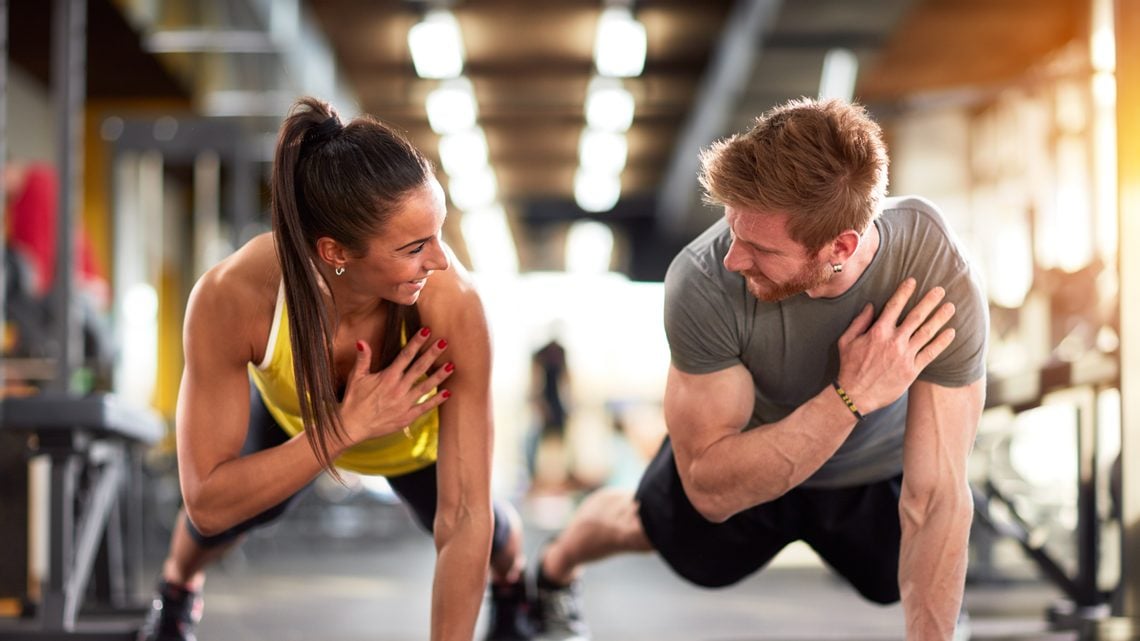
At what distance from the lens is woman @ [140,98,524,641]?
5.73 feet

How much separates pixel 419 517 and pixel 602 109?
312 inches

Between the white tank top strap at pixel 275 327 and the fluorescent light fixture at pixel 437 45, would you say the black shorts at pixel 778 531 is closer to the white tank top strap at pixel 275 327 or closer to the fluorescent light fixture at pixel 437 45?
the white tank top strap at pixel 275 327

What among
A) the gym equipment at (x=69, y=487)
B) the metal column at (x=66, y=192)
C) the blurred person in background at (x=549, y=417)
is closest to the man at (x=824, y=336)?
the gym equipment at (x=69, y=487)

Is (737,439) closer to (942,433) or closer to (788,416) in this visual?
(788,416)

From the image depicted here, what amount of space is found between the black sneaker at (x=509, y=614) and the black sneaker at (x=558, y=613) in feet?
0.09

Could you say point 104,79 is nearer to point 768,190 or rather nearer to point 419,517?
point 419,517

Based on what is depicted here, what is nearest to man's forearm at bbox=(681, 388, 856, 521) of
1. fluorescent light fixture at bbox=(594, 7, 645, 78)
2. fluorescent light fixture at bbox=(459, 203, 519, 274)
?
fluorescent light fixture at bbox=(594, 7, 645, 78)

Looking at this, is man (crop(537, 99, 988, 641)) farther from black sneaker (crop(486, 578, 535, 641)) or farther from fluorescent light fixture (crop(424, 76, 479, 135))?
fluorescent light fixture (crop(424, 76, 479, 135))

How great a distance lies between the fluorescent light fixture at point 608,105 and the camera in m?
9.48

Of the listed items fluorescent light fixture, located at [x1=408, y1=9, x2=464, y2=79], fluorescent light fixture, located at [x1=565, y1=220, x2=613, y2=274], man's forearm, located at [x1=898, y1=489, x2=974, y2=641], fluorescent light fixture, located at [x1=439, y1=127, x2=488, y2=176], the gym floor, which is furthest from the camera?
fluorescent light fixture, located at [x1=565, y1=220, x2=613, y2=274]

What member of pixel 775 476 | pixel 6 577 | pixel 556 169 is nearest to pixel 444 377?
pixel 775 476

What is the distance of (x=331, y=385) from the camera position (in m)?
1.79

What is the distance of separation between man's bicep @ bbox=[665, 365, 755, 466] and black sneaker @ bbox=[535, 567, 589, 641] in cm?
75

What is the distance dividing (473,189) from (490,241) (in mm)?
2762
